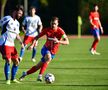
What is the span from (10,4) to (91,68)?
40513mm

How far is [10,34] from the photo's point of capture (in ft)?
49.0

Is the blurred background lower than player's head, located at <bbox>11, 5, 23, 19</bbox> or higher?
lower

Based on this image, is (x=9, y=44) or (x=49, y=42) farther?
(x=49, y=42)

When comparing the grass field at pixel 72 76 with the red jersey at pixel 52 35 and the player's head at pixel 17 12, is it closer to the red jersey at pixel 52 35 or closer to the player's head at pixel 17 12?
the red jersey at pixel 52 35

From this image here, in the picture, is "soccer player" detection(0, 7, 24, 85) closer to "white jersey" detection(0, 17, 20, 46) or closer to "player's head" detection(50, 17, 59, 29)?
"white jersey" detection(0, 17, 20, 46)

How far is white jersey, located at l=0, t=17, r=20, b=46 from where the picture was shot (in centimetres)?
1479

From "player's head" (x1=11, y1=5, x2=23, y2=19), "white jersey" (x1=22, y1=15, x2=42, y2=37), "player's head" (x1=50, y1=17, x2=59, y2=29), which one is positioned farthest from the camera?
"white jersey" (x1=22, y1=15, x2=42, y2=37)

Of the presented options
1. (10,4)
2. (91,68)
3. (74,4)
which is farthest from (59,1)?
(91,68)

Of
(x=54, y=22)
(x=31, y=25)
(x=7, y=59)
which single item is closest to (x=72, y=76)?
(x=54, y=22)

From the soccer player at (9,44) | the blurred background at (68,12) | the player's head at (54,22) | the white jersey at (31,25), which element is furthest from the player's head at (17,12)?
the blurred background at (68,12)

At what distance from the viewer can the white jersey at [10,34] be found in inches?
582

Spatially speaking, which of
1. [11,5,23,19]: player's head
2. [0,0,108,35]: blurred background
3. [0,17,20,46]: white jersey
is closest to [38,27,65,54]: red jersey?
[0,17,20,46]: white jersey

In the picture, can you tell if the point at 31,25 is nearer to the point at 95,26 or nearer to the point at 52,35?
the point at 95,26

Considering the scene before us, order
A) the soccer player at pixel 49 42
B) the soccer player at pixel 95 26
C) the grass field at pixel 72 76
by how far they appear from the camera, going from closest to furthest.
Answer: the grass field at pixel 72 76 → the soccer player at pixel 49 42 → the soccer player at pixel 95 26
